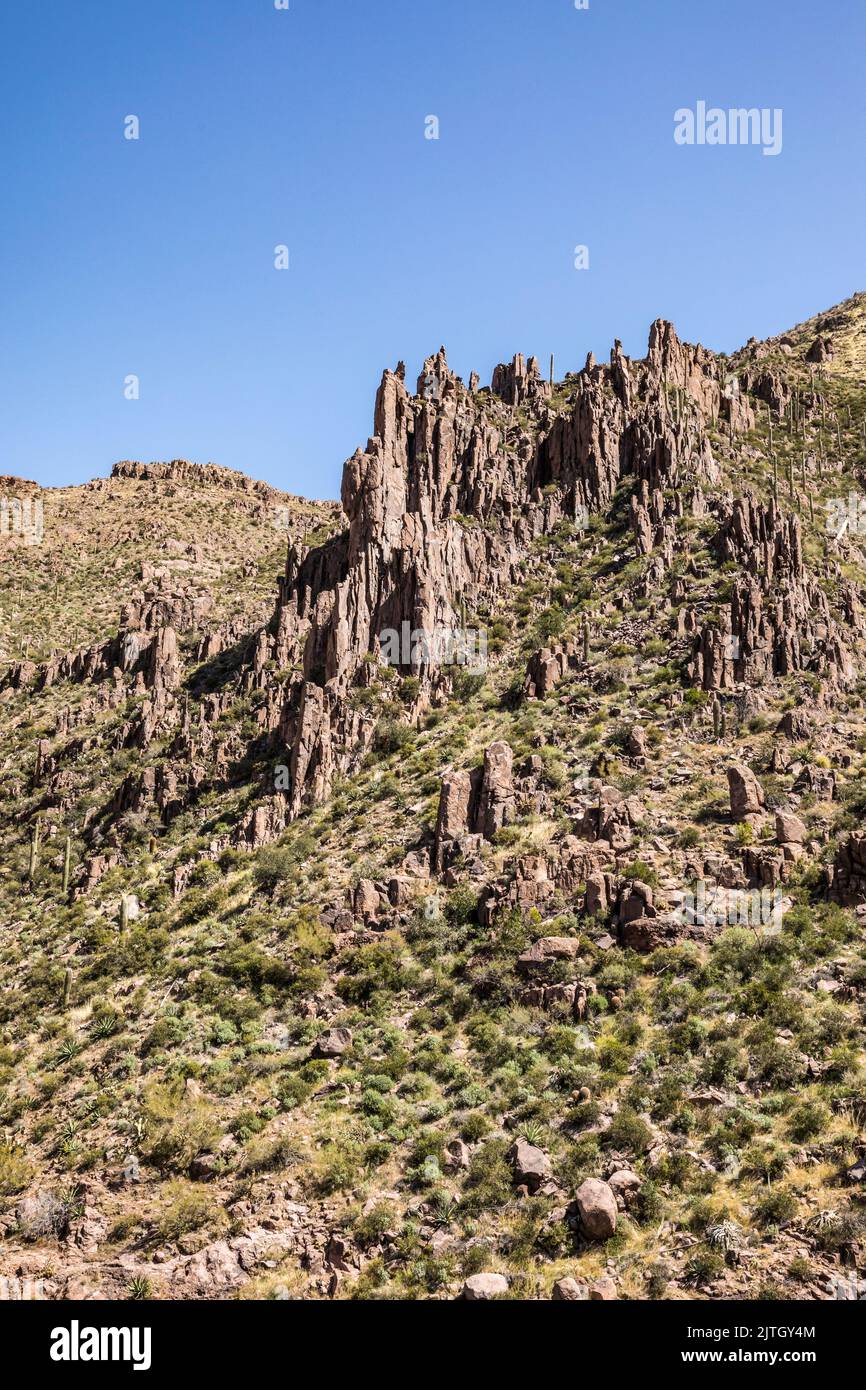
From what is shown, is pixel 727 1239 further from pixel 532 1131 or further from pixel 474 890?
pixel 474 890

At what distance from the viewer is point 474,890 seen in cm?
3200

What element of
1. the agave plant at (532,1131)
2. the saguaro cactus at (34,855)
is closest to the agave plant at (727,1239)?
the agave plant at (532,1131)

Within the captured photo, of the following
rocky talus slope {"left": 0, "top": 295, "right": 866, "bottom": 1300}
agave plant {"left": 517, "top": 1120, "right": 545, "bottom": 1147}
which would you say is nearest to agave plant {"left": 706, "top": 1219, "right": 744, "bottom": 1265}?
rocky talus slope {"left": 0, "top": 295, "right": 866, "bottom": 1300}

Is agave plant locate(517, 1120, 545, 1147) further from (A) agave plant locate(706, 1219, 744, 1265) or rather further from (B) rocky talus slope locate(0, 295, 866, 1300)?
(A) agave plant locate(706, 1219, 744, 1265)

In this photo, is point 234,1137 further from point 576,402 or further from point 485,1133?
point 576,402

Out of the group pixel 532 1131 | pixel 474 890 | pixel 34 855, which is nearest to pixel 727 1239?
pixel 532 1131

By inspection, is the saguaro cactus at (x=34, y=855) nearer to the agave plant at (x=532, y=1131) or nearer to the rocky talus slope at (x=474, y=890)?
the rocky talus slope at (x=474, y=890)

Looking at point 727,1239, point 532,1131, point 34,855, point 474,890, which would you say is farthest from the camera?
point 34,855

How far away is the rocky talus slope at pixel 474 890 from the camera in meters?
20.0

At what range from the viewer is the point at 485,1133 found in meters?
22.6

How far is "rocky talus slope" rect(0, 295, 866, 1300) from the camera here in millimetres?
20000

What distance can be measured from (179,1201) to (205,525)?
85.5 m
